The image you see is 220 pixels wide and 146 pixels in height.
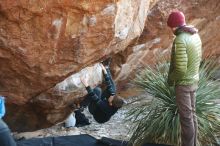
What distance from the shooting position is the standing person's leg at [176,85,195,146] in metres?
5.86

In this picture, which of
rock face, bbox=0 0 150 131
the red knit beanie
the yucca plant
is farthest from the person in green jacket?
rock face, bbox=0 0 150 131

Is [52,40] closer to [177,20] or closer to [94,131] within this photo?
[177,20]

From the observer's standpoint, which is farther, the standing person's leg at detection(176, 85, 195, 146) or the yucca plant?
the yucca plant

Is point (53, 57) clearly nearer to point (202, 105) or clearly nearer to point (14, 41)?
point (14, 41)

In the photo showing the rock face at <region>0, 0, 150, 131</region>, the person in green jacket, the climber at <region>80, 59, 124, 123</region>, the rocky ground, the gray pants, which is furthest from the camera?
the rocky ground

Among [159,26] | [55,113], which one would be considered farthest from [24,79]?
[159,26]

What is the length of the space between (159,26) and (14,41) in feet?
12.8

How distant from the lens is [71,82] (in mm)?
7598

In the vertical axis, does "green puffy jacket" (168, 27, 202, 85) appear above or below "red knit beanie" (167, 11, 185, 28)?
below

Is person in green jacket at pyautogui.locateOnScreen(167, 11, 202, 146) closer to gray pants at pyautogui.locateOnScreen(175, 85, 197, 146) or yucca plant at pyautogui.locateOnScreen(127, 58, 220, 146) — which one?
gray pants at pyautogui.locateOnScreen(175, 85, 197, 146)

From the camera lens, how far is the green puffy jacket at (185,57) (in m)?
5.67

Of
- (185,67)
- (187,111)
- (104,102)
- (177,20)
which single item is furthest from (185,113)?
(104,102)

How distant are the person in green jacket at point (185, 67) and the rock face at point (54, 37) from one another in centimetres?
78

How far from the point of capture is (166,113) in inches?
257
